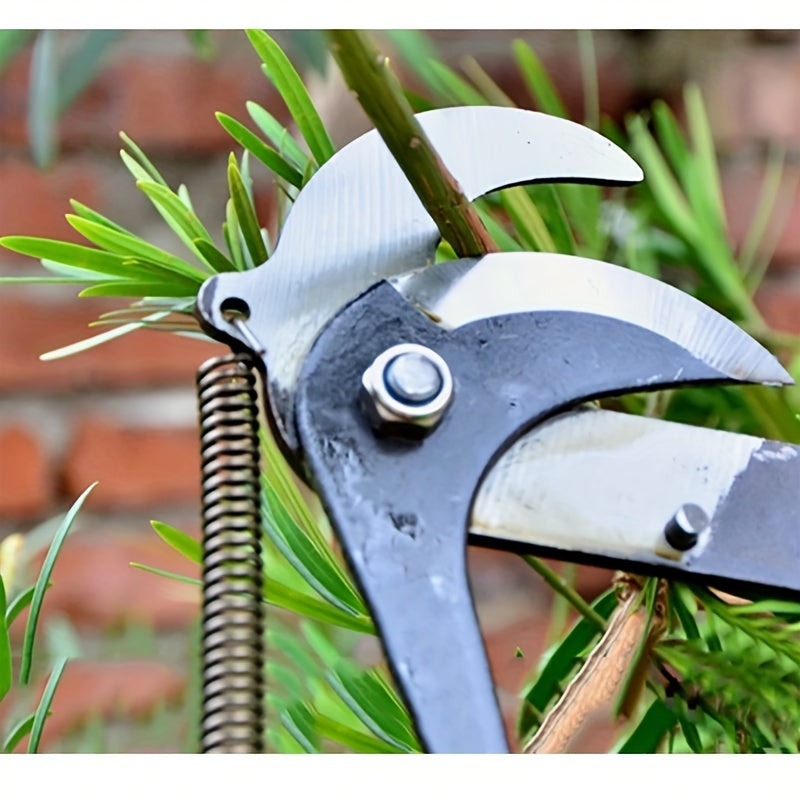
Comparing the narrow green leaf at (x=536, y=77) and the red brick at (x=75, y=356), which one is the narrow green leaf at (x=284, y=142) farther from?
the red brick at (x=75, y=356)

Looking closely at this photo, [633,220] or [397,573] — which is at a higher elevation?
[633,220]

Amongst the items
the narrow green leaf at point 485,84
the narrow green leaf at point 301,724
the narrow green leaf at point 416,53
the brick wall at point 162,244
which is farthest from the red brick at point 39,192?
the narrow green leaf at point 301,724

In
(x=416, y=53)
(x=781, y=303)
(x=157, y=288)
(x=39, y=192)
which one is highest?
(x=39, y=192)

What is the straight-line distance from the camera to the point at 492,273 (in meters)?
0.24

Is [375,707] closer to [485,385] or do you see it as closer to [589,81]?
[485,385]

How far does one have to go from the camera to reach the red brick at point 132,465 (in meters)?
0.66

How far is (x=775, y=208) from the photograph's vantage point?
659mm

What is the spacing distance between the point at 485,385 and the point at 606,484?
3 cm

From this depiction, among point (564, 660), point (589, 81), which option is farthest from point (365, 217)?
point (589, 81)

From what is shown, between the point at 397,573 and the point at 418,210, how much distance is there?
0.08m
